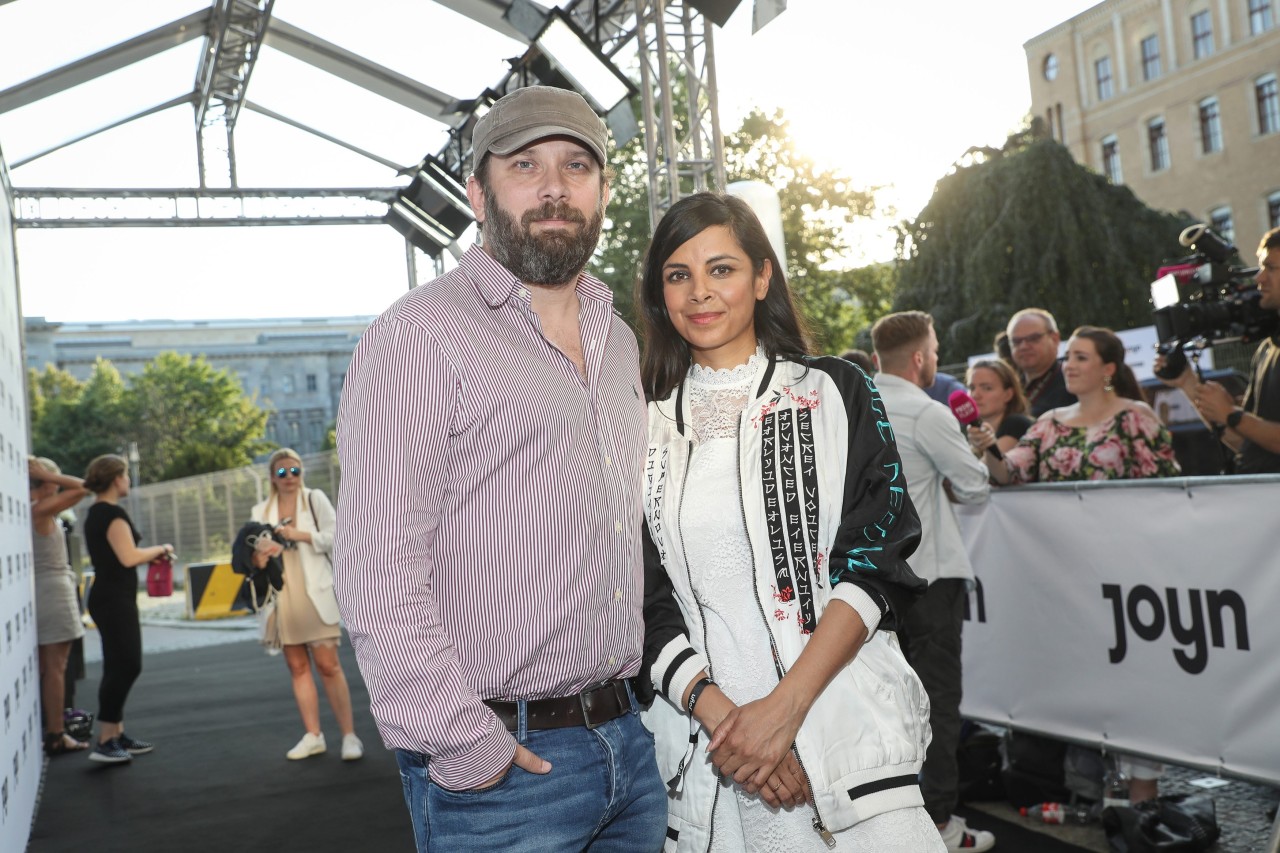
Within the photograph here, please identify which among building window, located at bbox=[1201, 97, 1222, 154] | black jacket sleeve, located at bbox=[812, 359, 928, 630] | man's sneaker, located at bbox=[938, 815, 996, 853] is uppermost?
building window, located at bbox=[1201, 97, 1222, 154]

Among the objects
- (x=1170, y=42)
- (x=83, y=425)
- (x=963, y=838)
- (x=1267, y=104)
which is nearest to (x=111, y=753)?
(x=963, y=838)

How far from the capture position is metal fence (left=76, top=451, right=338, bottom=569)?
24469 millimetres

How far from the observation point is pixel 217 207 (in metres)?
15.0

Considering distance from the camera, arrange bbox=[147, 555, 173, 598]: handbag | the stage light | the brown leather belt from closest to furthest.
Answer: the brown leather belt
bbox=[147, 555, 173, 598]: handbag
the stage light

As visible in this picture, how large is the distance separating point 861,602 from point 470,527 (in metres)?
0.68

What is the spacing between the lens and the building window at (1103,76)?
3959cm

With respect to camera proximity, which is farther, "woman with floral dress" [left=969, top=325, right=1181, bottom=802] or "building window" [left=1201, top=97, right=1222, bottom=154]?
"building window" [left=1201, top=97, right=1222, bottom=154]

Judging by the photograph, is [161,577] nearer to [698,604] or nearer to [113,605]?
[113,605]

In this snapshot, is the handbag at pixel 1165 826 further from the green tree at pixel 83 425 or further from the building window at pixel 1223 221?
the green tree at pixel 83 425

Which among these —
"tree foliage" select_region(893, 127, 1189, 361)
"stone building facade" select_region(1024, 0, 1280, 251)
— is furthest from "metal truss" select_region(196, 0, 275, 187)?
"stone building facade" select_region(1024, 0, 1280, 251)

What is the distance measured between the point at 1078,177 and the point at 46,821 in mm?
23798

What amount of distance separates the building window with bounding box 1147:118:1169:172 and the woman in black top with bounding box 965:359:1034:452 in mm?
35953

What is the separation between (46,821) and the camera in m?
5.79

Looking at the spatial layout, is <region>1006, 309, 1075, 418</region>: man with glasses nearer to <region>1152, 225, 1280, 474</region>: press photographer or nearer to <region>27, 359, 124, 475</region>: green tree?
<region>1152, 225, 1280, 474</region>: press photographer
